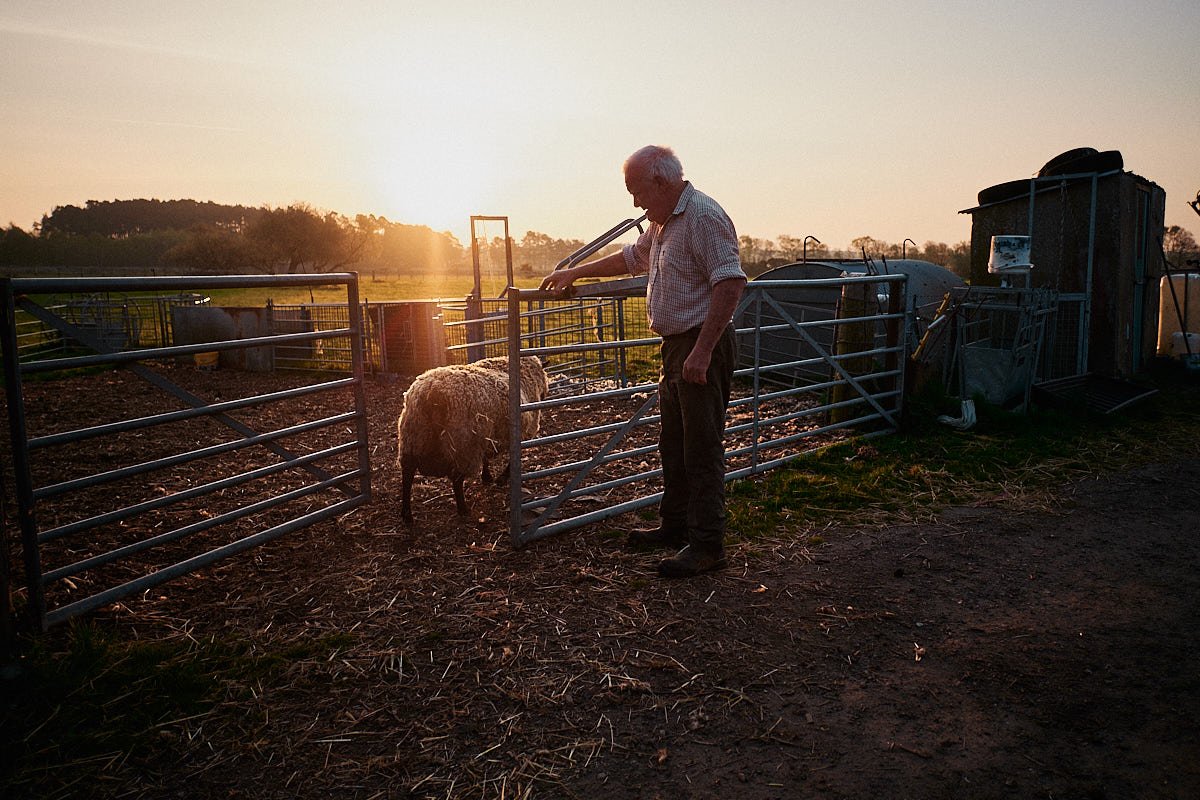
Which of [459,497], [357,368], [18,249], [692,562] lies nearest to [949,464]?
[692,562]

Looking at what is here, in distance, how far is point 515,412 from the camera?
4.38m

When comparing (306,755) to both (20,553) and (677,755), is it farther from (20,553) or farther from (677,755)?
(20,553)

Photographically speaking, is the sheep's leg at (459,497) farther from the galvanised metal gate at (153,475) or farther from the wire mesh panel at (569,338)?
the wire mesh panel at (569,338)

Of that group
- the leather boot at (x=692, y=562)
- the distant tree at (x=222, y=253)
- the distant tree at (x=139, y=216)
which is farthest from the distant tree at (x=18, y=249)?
the leather boot at (x=692, y=562)

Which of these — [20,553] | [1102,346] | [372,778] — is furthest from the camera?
[1102,346]

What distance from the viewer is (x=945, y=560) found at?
14.1ft

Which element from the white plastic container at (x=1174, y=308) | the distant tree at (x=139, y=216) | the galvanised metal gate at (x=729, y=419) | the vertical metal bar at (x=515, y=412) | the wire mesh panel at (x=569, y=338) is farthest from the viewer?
the distant tree at (x=139, y=216)

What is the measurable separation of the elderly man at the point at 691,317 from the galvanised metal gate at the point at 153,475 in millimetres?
2263

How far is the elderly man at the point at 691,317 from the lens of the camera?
3539 mm

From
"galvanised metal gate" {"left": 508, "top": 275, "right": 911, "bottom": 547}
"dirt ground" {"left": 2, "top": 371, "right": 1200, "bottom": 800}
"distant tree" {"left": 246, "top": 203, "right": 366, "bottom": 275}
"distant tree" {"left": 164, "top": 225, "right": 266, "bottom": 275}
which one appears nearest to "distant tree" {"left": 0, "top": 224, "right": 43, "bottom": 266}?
"distant tree" {"left": 164, "top": 225, "right": 266, "bottom": 275}

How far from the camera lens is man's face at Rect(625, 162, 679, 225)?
3.64m

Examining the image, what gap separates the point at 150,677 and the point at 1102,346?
12081 millimetres

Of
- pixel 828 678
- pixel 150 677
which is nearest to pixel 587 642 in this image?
pixel 828 678

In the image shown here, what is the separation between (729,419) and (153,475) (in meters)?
5.95
